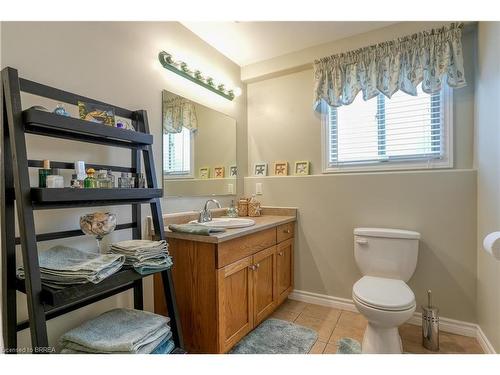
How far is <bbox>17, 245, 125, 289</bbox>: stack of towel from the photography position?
98 cm

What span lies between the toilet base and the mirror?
1.57 meters

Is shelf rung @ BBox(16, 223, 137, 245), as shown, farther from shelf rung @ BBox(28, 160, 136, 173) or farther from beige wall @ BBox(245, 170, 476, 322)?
beige wall @ BBox(245, 170, 476, 322)

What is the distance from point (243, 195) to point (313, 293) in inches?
46.0

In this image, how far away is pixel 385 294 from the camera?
157 centimetres

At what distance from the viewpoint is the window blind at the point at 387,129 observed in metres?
2.01

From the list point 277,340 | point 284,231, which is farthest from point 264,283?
point 284,231

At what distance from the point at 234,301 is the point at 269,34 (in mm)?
2072

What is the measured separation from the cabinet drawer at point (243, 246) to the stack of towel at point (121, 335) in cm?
44

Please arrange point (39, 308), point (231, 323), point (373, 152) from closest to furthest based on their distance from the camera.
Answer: point (39, 308)
point (231, 323)
point (373, 152)
